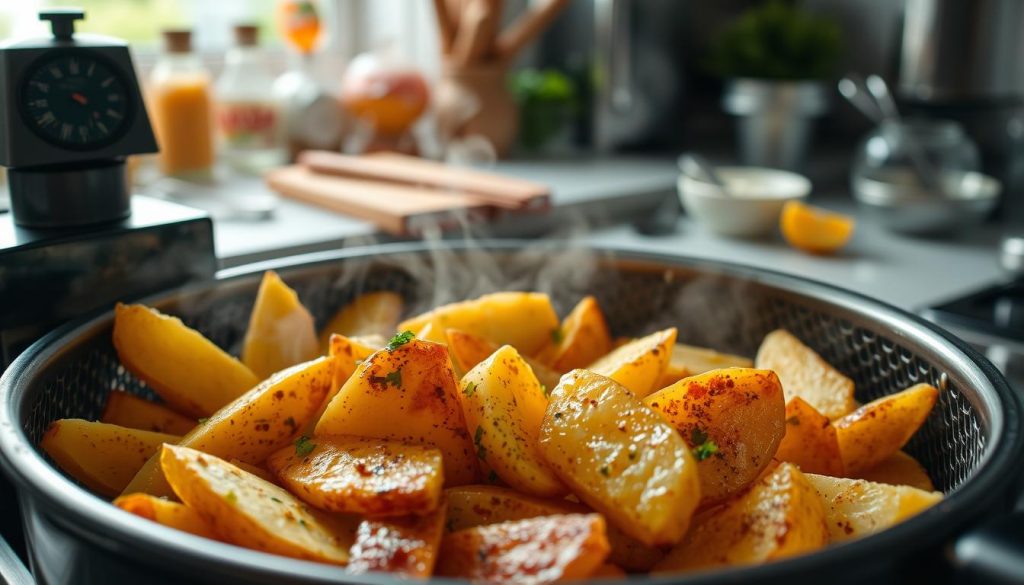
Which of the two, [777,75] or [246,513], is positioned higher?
[777,75]

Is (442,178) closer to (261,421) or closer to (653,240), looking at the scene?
(653,240)

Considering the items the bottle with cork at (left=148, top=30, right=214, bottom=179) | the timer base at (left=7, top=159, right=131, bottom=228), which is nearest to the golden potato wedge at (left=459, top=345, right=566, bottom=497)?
the timer base at (left=7, top=159, right=131, bottom=228)

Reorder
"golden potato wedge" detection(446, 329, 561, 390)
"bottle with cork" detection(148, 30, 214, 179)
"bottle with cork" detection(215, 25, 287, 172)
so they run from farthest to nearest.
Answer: "bottle with cork" detection(215, 25, 287, 172) < "bottle with cork" detection(148, 30, 214, 179) < "golden potato wedge" detection(446, 329, 561, 390)

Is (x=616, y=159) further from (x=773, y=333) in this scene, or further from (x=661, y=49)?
(x=773, y=333)

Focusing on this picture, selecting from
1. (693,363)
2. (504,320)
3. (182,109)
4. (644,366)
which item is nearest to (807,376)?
(693,363)

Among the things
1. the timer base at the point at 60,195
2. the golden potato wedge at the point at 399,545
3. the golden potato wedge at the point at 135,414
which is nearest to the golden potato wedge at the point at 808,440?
the golden potato wedge at the point at 399,545

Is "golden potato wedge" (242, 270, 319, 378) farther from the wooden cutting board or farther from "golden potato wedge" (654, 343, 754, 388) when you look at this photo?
the wooden cutting board

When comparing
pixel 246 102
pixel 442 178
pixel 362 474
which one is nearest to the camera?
pixel 362 474

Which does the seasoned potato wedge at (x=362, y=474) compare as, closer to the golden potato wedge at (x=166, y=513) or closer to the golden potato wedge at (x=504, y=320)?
the golden potato wedge at (x=166, y=513)
